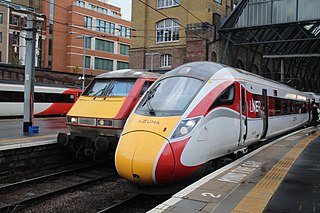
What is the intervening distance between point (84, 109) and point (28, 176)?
2364mm

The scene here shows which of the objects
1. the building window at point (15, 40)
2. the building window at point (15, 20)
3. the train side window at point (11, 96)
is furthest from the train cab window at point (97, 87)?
the building window at point (15, 20)

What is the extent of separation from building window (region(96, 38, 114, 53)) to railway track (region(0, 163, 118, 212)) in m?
53.3

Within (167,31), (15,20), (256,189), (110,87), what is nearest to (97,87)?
(110,87)

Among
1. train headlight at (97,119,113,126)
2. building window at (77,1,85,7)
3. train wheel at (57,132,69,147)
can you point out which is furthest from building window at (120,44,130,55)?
train headlight at (97,119,113,126)

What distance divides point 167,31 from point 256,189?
103ft

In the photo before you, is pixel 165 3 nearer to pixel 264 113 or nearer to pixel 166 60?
pixel 166 60

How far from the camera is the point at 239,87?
8.17m

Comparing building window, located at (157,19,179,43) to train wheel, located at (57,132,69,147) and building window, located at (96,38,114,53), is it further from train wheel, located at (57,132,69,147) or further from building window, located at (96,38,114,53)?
building window, located at (96,38,114,53)

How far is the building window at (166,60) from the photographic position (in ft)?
116

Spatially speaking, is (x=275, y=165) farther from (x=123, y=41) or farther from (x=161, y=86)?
(x=123, y=41)

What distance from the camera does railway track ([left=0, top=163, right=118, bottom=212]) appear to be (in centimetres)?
701

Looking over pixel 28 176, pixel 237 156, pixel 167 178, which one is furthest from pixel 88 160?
pixel 167 178

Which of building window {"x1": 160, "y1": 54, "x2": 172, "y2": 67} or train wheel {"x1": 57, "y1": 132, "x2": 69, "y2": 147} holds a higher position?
building window {"x1": 160, "y1": 54, "x2": 172, "y2": 67}

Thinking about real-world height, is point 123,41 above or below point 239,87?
above
